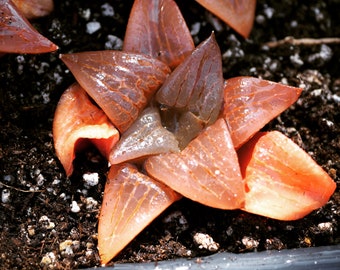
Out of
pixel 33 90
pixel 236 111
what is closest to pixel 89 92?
pixel 33 90

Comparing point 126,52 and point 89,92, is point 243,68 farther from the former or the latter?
point 89,92

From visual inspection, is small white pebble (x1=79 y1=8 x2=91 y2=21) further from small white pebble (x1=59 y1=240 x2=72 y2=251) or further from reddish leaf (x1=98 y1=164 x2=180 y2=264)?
small white pebble (x1=59 y1=240 x2=72 y2=251)

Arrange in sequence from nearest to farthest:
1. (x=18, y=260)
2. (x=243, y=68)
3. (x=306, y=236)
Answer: (x=18, y=260)
(x=306, y=236)
(x=243, y=68)

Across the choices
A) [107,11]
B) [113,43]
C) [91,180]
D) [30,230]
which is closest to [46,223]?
[30,230]

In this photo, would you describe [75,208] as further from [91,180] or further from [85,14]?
[85,14]

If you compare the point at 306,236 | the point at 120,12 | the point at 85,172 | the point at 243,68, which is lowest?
the point at 306,236

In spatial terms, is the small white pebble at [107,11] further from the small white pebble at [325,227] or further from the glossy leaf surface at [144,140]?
the small white pebble at [325,227]
